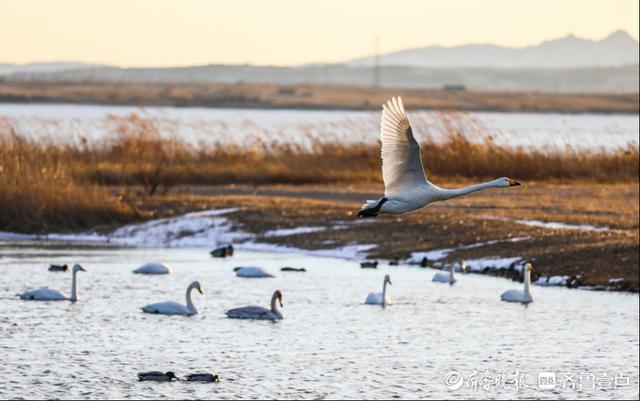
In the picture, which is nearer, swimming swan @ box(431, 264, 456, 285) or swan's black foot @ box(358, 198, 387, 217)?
swan's black foot @ box(358, 198, 387, 217)

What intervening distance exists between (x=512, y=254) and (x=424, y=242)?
276 cm

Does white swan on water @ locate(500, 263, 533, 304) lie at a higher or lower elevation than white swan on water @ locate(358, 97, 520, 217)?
lower

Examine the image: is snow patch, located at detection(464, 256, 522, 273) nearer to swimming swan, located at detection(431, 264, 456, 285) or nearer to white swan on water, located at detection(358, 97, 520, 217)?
swimming swan, located at detection(431, 264, 456, 285)

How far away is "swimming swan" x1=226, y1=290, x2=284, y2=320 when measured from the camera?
22719mm

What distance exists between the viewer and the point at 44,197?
33.9 m

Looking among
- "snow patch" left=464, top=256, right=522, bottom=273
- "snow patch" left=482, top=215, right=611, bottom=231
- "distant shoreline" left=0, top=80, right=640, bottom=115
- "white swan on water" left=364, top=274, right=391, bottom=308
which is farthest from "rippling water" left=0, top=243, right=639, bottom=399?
"distant shoreline" left=0, top=80, right=640, bottom=115

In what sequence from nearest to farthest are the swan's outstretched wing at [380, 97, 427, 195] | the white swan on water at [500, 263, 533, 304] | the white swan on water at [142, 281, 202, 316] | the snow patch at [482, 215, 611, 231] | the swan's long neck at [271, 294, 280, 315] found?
the swan's outstretched wing at [380, 97, 427, 195]
the swan's long neck at [271, 294, 280, 315]
the white swan on water at [142, 281, 202, 316]
the white swan on water at [500, 263, 533, 304]
the snow patch at [482, 215, 611, 231]

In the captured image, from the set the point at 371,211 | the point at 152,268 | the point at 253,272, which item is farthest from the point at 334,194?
the point at 371,211

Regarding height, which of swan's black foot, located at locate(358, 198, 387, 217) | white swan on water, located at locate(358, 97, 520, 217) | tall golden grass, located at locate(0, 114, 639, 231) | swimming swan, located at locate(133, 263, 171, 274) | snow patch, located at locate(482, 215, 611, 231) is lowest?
swimming swan, located at locate(133, 263, 171, 274)

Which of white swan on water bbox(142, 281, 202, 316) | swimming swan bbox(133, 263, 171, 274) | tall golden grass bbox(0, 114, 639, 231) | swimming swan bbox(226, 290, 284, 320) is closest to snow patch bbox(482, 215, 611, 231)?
swimming swan bbox(133, 263, 171, 274)

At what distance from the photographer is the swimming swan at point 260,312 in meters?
22.7

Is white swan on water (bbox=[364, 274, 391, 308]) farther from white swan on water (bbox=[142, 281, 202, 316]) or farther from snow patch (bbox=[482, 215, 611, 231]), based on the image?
snow patch (bbox=[482, 215, 611, 231])

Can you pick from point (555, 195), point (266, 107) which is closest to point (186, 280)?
point (555, 195)

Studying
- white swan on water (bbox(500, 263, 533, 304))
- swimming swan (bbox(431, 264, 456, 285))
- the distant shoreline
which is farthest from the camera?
the distant shoreline
